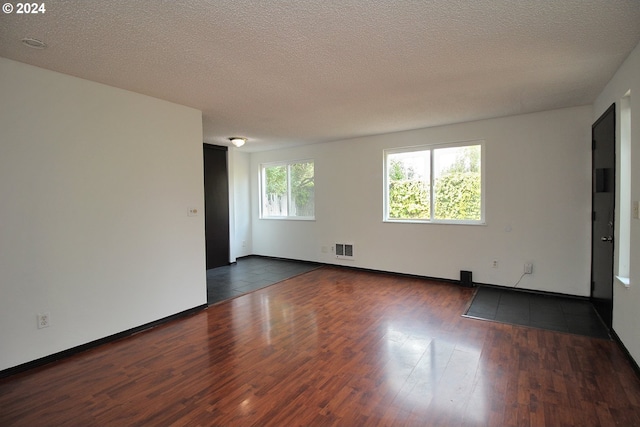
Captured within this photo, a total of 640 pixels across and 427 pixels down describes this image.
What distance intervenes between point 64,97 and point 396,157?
14.9 ft

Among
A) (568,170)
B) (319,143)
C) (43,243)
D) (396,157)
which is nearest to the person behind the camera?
(43,243)

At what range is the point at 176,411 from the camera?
2.06m

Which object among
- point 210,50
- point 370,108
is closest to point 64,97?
point 210,50

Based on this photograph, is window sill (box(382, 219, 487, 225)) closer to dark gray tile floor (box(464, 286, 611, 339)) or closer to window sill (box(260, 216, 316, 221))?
dark gray tile floor (box(464, 286, 611, 339))

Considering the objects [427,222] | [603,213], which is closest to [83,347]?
[427,222]

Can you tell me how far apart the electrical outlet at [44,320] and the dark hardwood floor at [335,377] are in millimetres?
362

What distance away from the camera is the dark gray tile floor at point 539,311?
3287 millimetres

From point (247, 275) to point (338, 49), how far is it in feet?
14.3

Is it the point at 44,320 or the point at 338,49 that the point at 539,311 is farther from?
the point at 44,320

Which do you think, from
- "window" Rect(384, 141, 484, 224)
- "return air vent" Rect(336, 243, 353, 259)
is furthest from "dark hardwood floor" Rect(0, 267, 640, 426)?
"return air vent" Rect(336, 243, 353, 259)

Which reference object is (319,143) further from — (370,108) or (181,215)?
(181,215)

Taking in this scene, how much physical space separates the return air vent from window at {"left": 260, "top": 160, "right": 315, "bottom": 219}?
0.91 meters

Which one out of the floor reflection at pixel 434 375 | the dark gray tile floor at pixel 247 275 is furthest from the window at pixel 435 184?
the floor reflection at pixel 434 375

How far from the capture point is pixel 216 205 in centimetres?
655
